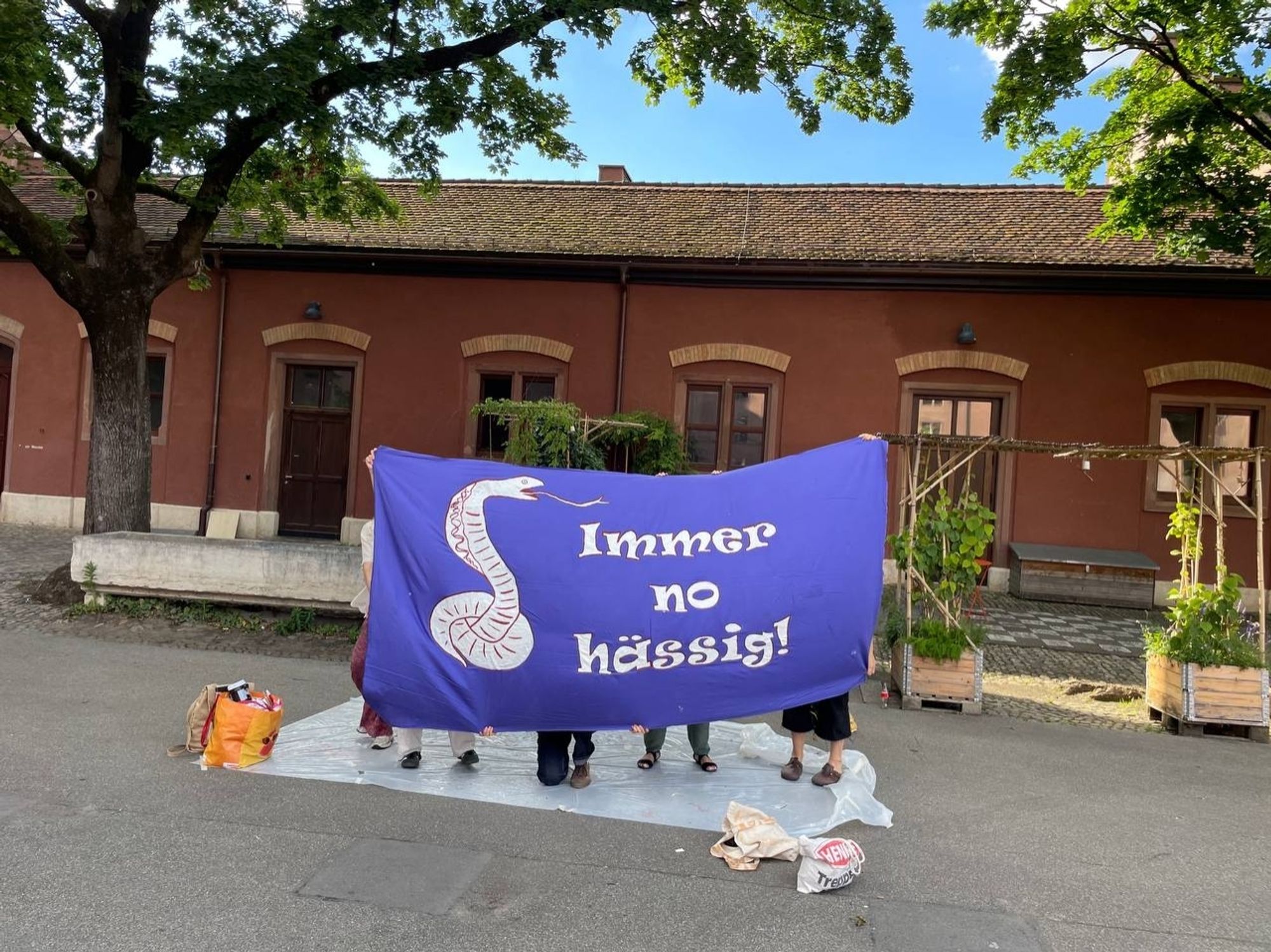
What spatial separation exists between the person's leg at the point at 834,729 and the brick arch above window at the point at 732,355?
9.04 metres

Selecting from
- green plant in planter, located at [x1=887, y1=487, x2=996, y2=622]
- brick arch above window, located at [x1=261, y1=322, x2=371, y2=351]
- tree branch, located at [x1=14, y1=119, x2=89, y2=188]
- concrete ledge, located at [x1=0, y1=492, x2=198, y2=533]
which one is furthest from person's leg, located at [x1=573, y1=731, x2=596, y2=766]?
concrete ledge, located at [x1=0, y1=492, x2=198, y2=533]

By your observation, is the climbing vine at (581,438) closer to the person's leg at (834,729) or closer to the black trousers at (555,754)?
the black trousers at (555,754)

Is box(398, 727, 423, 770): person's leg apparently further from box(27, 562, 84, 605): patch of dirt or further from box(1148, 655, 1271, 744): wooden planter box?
box(27, 562, 84, 605): patch of dirt

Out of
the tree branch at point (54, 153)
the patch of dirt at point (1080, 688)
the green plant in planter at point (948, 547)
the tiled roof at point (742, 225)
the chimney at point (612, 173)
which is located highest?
the chimney at point (612, 173)

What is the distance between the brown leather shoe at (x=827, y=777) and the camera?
476 cm

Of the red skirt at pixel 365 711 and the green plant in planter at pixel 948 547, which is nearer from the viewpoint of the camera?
the red skirt at pixel 365 711

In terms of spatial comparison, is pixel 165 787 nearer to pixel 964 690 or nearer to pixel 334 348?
pixel 964 690

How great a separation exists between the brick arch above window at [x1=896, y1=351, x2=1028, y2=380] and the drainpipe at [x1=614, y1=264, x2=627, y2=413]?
14.3ft

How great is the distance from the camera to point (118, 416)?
9203mm

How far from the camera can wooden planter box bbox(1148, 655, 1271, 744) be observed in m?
6.17

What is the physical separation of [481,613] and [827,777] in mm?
2205

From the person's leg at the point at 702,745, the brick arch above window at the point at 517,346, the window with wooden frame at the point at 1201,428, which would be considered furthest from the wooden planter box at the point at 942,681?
the brick arch above window at the point at 517,346

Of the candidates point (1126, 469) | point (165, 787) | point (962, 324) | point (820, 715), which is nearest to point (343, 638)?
point (165, 787)

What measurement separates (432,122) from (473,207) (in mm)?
7175
